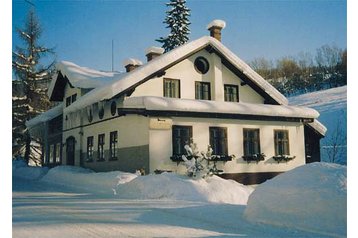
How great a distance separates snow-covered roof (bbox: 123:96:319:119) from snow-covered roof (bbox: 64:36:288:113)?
0.64m

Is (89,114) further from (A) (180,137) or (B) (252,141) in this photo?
(B) (252,141)

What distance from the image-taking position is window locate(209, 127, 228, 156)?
13.1m

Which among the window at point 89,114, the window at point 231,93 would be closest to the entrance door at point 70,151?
the window at point 89,114

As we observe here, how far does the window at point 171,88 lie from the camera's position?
13.7 metres

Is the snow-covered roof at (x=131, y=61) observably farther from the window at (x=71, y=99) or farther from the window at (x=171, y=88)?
the window at (x=171, y=88)

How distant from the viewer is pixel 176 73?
45.5 feet

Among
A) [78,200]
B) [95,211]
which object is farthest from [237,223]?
[78,200]

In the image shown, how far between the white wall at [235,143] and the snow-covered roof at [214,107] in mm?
483

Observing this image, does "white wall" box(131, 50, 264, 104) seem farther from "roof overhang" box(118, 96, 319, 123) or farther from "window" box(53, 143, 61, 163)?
"window" box(53, 143, 61, 163)

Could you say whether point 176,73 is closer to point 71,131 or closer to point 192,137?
point 192,137

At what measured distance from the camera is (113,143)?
13805 millimetres

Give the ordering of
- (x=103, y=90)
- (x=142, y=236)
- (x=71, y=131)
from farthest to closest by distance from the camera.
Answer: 1. (x=71, y=131)
2. (x=103, y=90)
3. (x=142, y=236)

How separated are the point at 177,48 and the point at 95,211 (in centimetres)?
744
